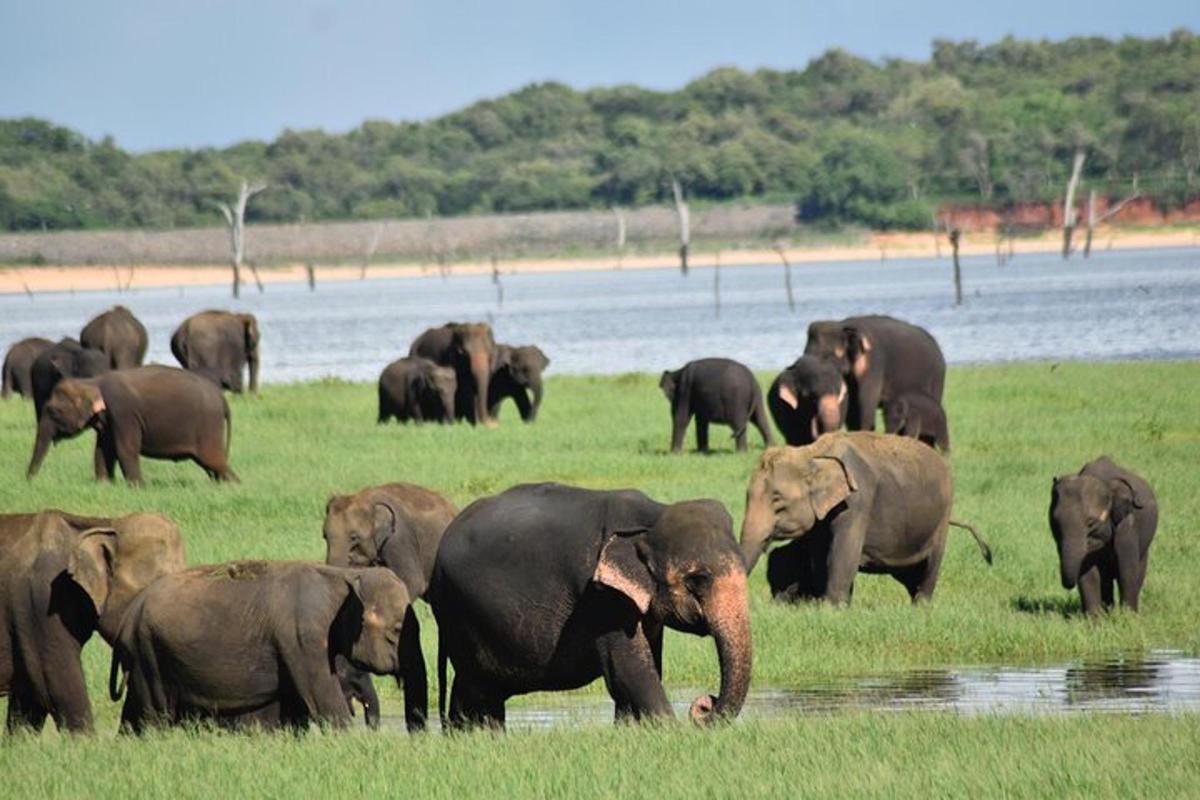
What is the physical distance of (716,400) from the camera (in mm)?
27766

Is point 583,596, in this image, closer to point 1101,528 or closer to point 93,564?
point 93,564

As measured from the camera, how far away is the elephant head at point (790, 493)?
51.0 feet

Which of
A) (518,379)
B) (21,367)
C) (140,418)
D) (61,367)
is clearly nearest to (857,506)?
(140,418)

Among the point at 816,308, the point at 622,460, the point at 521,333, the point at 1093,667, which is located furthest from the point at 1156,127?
the point at 1093,667

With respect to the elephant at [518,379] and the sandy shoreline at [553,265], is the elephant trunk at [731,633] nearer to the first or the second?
the elephant at [518,379]

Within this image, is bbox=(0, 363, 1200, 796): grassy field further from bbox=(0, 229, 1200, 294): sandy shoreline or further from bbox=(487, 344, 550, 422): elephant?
bbox=(0, 229, 1200, 294): sandy shoreline

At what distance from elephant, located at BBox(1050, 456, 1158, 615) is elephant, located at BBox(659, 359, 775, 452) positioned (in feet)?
37.8

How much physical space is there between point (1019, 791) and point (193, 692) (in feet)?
13.0

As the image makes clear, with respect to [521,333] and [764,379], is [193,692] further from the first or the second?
[521,333]

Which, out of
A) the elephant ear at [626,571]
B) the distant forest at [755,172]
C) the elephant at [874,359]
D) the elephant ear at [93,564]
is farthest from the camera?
the distant forest at [755,172]

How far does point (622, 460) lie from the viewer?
86.9ft

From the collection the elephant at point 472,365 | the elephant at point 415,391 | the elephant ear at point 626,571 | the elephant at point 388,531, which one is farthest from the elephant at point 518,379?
the elephant ear at point 626,571

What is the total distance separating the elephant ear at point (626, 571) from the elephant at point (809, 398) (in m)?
11.8

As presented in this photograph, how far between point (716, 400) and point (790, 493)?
1205 centimetres
